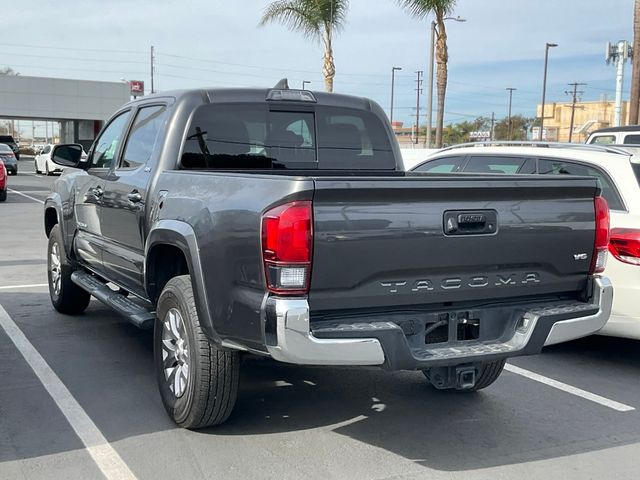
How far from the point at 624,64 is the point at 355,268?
42116mm

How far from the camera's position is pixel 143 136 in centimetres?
562

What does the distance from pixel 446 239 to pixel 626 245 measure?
2339 mm

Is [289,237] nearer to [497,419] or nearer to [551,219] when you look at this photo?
[551,219]

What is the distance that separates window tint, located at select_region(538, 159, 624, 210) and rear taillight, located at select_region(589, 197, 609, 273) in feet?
4.99

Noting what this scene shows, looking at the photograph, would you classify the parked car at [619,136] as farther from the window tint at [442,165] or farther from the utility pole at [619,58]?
the utility pole at [619,58]

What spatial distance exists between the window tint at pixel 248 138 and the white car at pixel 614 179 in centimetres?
231

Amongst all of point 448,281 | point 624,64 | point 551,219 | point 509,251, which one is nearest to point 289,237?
point 448,281

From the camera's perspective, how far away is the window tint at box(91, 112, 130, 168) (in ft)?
20.1

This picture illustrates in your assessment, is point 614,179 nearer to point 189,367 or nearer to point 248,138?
point 248,138

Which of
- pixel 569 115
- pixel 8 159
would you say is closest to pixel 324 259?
pixel 8 159

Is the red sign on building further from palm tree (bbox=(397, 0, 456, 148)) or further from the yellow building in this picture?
the yellow building

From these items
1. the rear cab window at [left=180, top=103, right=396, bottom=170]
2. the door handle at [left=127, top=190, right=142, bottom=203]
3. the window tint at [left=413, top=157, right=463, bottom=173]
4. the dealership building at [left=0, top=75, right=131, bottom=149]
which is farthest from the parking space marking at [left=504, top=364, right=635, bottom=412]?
the dealership building at [left=0, top=75, right=131, bottom=149]

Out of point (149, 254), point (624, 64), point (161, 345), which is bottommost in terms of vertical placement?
point (161, 345)

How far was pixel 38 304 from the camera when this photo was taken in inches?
311
